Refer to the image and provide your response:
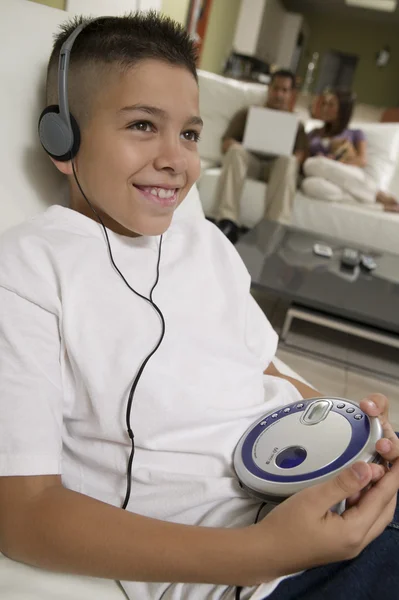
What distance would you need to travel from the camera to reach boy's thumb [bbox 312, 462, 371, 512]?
19.9 inches

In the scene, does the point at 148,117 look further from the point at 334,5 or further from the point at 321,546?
the point at 334,5

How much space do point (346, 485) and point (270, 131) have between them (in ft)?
9.89

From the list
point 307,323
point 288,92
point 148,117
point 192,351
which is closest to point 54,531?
point 192,351

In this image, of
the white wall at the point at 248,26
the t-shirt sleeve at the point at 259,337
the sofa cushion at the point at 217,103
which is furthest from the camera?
the white wall at the point at 248,26

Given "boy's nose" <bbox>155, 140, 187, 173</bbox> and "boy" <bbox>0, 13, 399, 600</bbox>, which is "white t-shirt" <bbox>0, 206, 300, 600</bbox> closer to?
"boy" <bbox>0, 13, 399, 600</bbox>

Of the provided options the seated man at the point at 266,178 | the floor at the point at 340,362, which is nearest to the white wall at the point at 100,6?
the floor at the point at 340,362

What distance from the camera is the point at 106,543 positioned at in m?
0.50

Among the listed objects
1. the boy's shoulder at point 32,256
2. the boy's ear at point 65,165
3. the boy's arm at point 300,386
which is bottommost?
the boy's arm at point 300,386

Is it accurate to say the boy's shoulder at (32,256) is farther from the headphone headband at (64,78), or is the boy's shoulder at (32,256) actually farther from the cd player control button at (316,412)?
the cd player control button at (316,412)

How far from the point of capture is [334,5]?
7312 mm

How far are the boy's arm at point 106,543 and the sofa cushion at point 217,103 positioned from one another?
10.2ft

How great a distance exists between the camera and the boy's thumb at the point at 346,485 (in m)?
0.51

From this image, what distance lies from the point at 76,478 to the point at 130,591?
0.50 ft

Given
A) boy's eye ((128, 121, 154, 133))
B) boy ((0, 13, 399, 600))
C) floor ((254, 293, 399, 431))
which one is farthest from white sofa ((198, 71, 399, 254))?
boy's eye ((128, 121, 154, 133))
